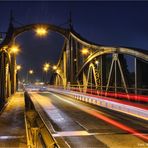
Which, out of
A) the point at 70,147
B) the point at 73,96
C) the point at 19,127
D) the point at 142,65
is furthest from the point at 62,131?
the point at 73,96

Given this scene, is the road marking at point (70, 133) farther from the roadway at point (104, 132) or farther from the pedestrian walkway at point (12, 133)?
the pedestrian walkway at point (12, 133)

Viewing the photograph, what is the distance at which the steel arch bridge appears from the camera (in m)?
24.7

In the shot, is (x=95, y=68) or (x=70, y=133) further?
(x=95, y=68)

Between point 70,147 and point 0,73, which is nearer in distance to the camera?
point 70,147

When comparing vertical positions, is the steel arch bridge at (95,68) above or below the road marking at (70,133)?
above

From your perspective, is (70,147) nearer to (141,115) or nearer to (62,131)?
(62,131)

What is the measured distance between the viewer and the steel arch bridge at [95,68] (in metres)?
24.7

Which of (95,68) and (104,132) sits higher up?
(95,68)

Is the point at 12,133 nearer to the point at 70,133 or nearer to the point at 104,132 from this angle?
the point at 70,133

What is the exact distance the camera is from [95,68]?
3769cm

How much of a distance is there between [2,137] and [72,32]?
131ft

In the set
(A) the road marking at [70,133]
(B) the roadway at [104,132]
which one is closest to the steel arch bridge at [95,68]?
(B) the roadway at [104,132]

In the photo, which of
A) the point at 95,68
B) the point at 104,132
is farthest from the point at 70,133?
the point at 95,68

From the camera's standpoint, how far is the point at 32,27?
53156 mm
